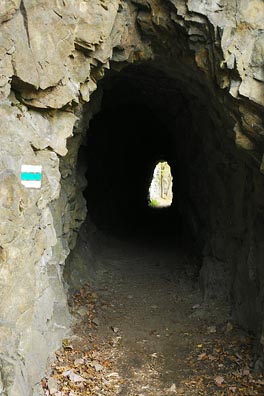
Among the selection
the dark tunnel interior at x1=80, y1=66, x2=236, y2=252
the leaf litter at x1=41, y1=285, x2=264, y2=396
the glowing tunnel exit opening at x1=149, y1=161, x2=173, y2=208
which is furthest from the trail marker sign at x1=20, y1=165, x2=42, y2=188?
the glowing tunnel exit opening at x1=149, y1=161, x2=173, y2=208

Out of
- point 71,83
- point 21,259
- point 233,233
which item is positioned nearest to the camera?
point 21,259

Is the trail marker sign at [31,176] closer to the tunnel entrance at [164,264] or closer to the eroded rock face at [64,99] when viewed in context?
the eroded rock face at [64,99]

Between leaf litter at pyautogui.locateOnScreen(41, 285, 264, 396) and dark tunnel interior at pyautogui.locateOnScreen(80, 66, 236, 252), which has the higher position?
dark tunnel interior at pyautogui.locateOnScreen(80, 66, 236, 252)

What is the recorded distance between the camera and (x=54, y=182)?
5.84 meters

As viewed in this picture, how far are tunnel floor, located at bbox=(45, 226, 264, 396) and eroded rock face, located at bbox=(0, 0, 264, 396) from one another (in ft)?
1.56

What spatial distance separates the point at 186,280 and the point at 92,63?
19.0 feet

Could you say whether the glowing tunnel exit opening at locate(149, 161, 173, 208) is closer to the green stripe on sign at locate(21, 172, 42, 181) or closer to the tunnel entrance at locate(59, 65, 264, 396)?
the tunnel entrance at locate(59, 65, 264, 396)

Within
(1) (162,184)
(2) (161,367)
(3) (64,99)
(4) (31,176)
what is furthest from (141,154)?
(1) (162,184)

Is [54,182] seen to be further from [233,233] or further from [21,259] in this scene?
[233,233]

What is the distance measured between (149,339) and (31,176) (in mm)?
3830

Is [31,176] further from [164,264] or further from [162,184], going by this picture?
[162,184]

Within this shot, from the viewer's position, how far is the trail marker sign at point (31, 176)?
5.14 metres

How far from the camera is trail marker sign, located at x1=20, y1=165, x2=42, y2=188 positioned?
5.14 metres

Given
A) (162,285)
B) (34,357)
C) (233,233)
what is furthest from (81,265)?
(34,357)
